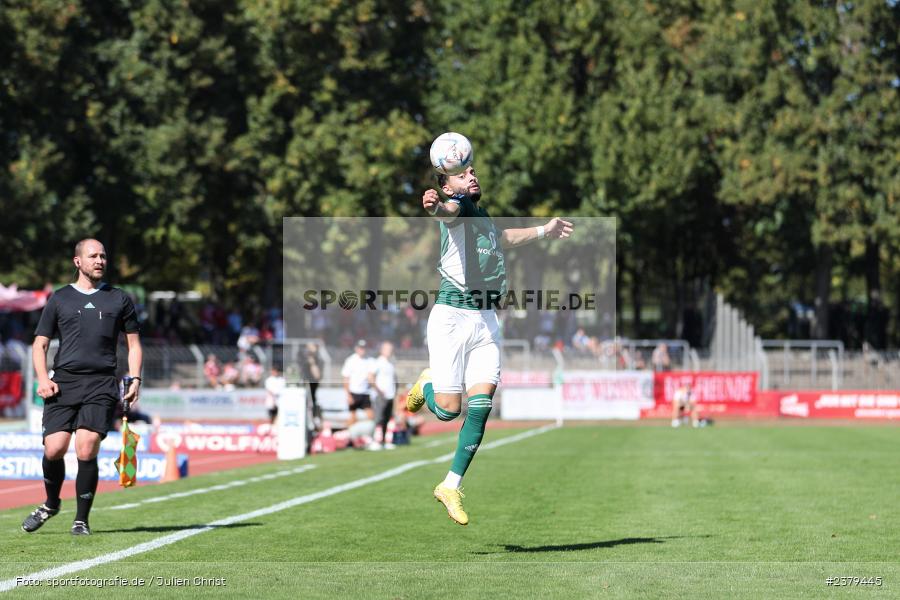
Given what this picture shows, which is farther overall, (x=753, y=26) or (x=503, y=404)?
(x=753, y=26)

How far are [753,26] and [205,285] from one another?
43.2m

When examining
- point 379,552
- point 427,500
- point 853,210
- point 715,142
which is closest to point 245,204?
point 715,142

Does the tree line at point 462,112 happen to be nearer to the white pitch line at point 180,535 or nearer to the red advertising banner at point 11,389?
the red advertising banner at point 11,389

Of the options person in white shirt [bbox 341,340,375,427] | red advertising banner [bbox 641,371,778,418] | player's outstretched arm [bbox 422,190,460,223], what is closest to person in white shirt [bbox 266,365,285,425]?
person in white shirt [bbox 341,340,375,427]

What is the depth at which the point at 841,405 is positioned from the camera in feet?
140

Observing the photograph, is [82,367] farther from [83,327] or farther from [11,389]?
[11,389]

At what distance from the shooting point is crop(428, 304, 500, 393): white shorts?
10016mm

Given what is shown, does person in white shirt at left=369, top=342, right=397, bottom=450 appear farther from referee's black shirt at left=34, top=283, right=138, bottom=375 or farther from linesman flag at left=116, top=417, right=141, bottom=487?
referee's black shirt at left=34, top=283, right=138, bottom=375

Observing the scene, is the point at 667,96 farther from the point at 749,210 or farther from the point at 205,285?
the point at 205,285

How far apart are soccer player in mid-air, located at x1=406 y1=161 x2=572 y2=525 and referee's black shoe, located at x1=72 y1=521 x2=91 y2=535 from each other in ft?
9.20

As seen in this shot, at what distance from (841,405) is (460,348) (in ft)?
114

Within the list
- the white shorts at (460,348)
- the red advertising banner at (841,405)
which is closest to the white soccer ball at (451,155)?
the white shorts at (460,348)

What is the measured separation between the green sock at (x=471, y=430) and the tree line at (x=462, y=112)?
3591 cm

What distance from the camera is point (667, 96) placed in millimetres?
48062
